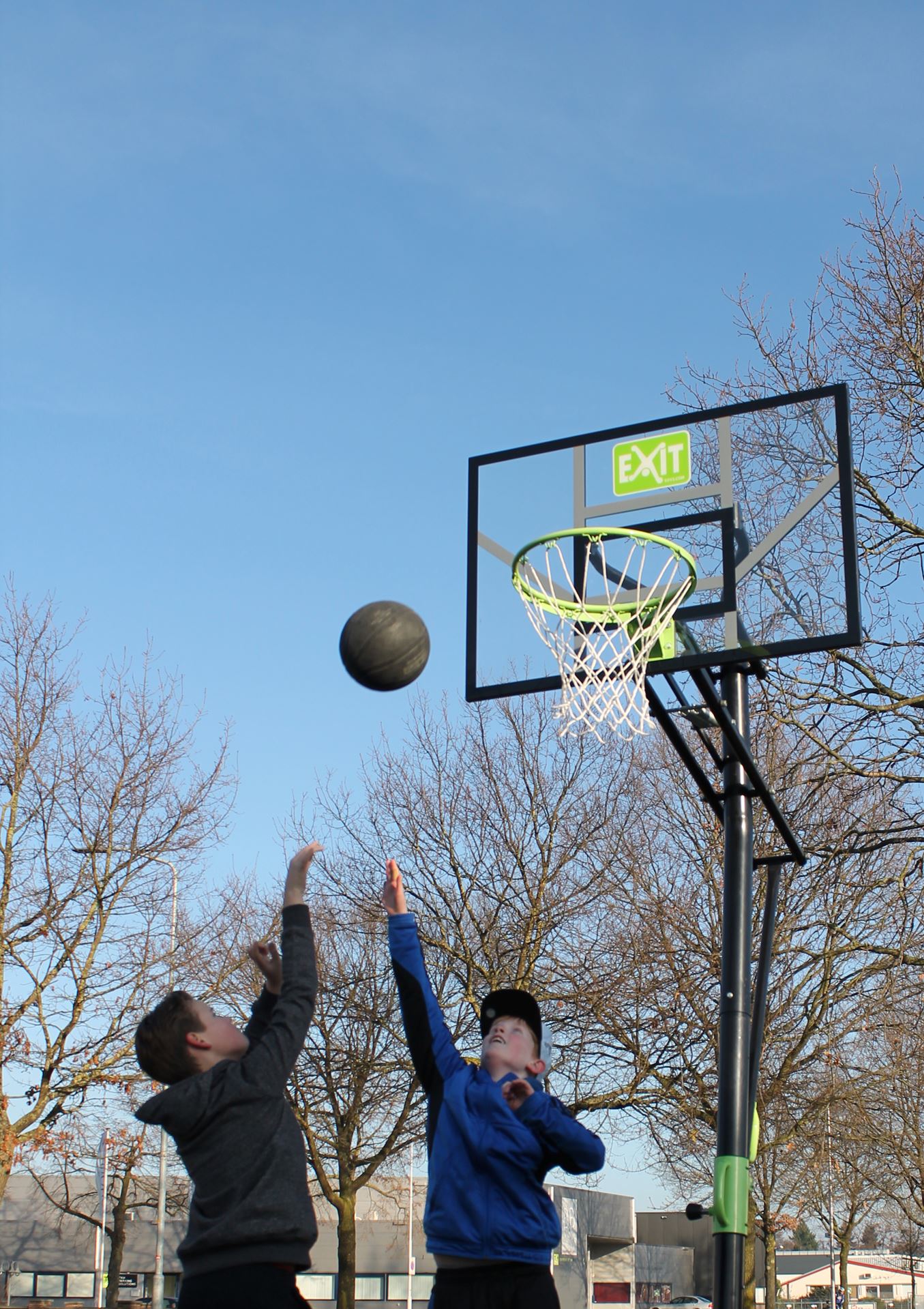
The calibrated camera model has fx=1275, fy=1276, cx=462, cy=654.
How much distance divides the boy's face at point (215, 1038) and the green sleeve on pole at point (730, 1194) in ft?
14.9

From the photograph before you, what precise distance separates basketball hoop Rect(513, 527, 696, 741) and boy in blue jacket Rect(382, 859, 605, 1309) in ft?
11.7

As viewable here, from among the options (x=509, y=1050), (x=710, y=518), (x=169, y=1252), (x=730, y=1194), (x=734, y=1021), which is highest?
(x=710, y=518)

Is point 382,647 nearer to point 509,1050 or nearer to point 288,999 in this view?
point 509,1050

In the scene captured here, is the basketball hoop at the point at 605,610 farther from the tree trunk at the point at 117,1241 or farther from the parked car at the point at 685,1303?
the parked car at the point at 685,1303

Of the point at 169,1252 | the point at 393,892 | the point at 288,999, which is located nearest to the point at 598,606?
the point at 393,892

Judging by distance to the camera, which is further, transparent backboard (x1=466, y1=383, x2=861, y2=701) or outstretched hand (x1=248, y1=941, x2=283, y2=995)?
transparent backboard (x1=466, y1=383, x2=861, y2=701)

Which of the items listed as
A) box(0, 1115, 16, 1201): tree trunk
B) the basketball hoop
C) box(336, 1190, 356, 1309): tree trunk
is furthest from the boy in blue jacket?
box(336, 1190, 356, 1309): tree trunk

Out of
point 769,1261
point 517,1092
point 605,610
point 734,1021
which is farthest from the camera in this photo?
point 769,1261

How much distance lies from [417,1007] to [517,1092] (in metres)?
0.74

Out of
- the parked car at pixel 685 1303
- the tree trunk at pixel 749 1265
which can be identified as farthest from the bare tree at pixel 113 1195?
the parked car at pixel 685 1303

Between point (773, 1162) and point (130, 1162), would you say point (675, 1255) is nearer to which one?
point (773, 1162)

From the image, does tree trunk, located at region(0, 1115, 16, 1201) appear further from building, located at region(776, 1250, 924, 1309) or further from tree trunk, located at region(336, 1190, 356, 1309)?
building, located at region(776, 1250, 924, 1309)

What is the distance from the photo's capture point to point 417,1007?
4.62m

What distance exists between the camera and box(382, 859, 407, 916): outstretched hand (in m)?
4.53
